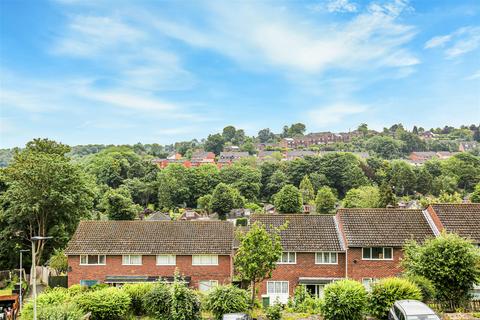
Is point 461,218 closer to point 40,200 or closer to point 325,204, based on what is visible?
point 40,200

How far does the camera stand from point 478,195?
300ft

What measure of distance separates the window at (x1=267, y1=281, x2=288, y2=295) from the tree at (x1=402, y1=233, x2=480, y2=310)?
525 inches

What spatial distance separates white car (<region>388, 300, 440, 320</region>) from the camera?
18625mm

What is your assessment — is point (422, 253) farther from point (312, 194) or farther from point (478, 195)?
point (312, 194)

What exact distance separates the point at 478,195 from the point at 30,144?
3244 inches

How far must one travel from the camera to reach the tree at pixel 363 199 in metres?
103

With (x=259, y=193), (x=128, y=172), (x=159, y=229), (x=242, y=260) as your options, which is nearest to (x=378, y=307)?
(x=242, y=260)

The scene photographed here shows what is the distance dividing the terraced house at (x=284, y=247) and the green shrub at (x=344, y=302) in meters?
13.2

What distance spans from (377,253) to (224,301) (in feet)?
57.5

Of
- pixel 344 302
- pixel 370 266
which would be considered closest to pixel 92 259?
pixel 370 266

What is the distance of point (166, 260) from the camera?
39.5 m

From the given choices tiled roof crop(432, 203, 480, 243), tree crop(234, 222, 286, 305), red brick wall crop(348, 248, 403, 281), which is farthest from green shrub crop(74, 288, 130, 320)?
tiled roof crop(432, 203, 480, 243)

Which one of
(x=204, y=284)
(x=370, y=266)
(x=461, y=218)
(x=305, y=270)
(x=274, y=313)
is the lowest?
(x=204, y=284)

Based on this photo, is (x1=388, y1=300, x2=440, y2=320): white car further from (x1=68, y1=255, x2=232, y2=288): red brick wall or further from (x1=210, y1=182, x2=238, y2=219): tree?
(x1=210, y1=182, x2=238, y2=219): tree
